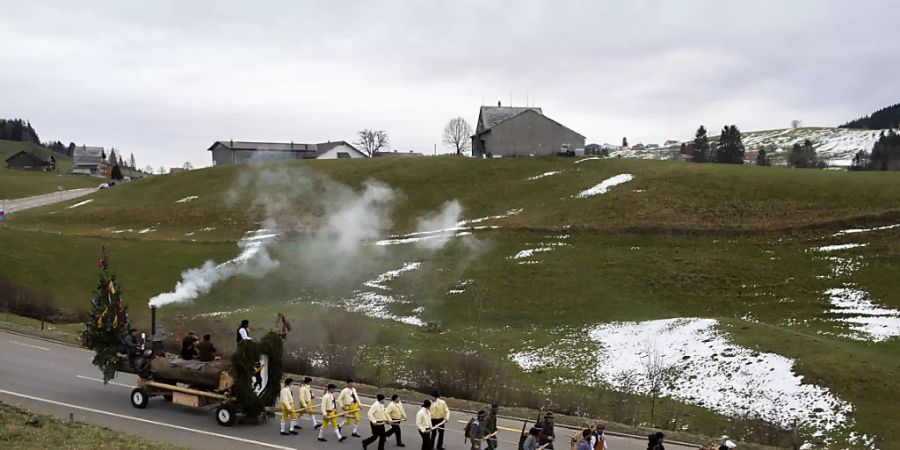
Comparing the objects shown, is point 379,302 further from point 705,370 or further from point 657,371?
point 705,370

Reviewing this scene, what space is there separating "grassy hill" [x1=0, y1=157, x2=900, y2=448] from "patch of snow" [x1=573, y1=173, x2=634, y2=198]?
4.40 ft

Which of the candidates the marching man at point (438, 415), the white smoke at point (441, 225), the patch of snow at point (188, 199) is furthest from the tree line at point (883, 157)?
the marching man at point (438, 415)

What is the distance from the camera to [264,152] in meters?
164

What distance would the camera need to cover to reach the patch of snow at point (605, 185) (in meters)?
79.4

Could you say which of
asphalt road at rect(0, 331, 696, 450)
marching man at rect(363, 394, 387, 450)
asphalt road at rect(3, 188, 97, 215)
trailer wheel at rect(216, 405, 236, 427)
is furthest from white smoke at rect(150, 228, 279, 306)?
asphalt road at rect(3, 188, 97, 215)

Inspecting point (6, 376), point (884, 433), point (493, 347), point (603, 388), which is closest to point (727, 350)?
point (603, 388)

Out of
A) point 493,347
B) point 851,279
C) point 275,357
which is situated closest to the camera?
point 275,357

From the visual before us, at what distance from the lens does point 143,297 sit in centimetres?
5659

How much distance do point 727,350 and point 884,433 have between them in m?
10.3

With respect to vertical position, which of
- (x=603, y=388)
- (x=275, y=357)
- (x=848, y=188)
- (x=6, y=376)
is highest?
(x=848, y=188)

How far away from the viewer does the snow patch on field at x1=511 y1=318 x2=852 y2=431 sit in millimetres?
31312

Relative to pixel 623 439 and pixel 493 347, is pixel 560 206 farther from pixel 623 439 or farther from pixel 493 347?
pixel 623 439

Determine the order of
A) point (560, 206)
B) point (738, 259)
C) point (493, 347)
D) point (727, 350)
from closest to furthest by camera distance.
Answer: point (727, 350)
point (493, 347)
point (738, 259)
point (560, 206)

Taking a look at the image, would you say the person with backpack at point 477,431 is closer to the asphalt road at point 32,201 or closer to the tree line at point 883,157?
the asphalt road at point 32,201
